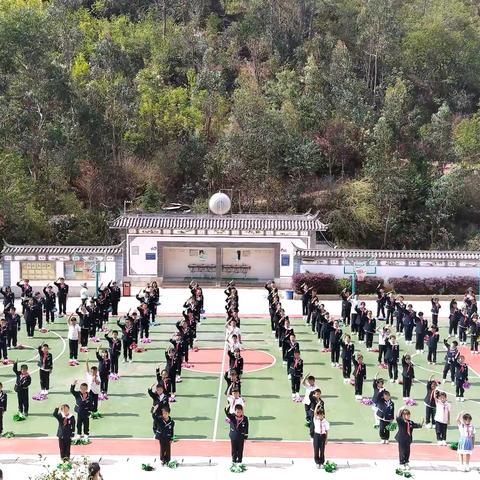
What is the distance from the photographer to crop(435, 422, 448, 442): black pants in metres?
15.0

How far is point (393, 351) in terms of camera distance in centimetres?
1922

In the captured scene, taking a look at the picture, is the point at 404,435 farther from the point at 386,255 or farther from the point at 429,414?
the point at 386,255

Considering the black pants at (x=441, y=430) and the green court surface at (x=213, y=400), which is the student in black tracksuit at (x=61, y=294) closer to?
the green court surface at (x=213, y=400)

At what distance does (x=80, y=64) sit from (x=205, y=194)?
1208 cm

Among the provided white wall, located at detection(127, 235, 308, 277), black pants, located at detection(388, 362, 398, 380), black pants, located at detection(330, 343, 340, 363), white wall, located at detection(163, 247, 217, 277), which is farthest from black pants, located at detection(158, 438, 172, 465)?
white wall, located at detection(163, 247, 217, 277)

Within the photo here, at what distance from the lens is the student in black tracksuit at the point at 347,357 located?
63.4 ft

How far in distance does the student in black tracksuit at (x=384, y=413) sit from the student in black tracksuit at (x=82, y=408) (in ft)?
19.0

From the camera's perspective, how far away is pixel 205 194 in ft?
157

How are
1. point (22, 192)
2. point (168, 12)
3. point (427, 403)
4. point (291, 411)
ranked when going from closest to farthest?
point (427, 403), point (291, 411), point (22, 192), point (168, 12)

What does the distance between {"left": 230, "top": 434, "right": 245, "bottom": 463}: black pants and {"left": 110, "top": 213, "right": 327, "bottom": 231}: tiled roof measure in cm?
2124

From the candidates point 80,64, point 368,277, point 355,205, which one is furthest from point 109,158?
point 368,277

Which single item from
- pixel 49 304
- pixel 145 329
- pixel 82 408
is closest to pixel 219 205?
pixel 49 304

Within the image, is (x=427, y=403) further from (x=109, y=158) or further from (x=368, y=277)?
(x=109, y=158)

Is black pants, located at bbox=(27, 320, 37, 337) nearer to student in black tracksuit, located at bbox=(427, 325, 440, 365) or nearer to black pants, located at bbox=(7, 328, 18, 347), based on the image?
black pants, located at bbox=(7, 328, 18, 347)
